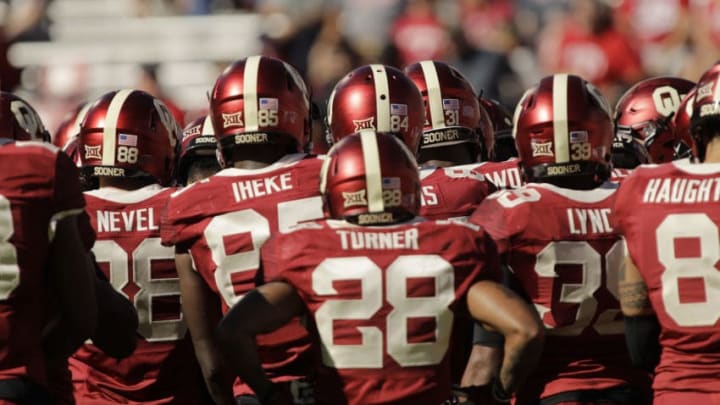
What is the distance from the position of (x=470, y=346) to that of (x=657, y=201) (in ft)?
5.45

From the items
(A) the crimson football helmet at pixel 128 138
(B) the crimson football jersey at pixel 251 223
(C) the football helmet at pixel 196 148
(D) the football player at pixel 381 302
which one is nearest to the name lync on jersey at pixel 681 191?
(D) the football player at pixel 381 302

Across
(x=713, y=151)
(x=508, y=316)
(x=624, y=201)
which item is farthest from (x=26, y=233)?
(x=713, y=151)

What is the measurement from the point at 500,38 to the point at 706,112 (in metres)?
10.1

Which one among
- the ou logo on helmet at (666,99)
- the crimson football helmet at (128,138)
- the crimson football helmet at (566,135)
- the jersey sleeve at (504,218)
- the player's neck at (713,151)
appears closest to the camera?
the player's neck at (713,151)

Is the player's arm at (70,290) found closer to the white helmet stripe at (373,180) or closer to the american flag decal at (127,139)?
the white helmet stripe at (373,180)

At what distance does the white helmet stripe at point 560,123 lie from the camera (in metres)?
6.13

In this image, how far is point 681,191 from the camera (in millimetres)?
5504

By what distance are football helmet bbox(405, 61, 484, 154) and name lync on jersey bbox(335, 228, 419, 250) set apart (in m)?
2.35

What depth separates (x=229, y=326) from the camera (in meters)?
5.11

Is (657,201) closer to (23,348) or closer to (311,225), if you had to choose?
(311,225)

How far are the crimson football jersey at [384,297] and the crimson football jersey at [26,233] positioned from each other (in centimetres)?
83

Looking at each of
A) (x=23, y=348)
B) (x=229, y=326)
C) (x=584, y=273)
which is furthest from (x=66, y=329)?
(x=584, y=273)

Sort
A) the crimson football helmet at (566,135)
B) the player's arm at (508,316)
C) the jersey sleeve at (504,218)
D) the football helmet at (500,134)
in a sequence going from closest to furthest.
Answer: the player's arm at (508,316) → the jersey sleeve at (504,218) → the crimson football helmet at (566,135) → the football helmet at (500,134)

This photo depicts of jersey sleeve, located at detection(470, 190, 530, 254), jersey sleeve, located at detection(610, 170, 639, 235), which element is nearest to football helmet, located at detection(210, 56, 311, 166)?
jersey sleeve, located at detection(470, 190, 530, 254)
